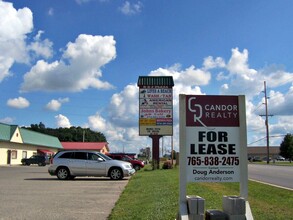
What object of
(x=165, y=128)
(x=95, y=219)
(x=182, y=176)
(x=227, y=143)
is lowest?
(x=95, y=219)

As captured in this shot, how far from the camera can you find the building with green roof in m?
55.6

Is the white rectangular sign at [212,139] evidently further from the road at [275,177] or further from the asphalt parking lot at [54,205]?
the road at [275,177]

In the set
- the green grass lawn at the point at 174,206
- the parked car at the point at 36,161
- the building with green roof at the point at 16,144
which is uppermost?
the building with green roof at the point at 16,144

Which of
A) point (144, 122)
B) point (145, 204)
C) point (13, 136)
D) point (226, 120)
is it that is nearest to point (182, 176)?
point (226, 120)

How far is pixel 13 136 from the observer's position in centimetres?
5831

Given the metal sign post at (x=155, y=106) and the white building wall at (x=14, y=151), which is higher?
the metal sign post at (x=155, y=106)

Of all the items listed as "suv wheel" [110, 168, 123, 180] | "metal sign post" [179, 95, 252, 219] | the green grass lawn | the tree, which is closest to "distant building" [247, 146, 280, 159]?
the tree

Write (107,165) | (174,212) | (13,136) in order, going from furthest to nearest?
1. (13,136)
2. (107,165)
3. (174,212)

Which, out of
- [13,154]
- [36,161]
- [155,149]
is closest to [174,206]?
[155,149]

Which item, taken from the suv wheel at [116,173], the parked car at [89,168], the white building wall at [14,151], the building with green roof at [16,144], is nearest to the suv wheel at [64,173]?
the parked car at [89,168]

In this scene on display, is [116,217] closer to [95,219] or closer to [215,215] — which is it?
[95,219]

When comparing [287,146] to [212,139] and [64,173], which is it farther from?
[212,139]

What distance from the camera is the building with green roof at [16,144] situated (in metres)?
55.6

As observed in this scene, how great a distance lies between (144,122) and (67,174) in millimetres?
14509
